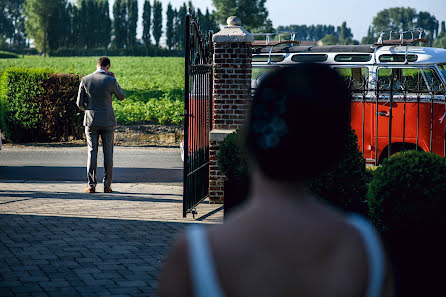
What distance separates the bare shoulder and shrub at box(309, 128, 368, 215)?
503 centimetres

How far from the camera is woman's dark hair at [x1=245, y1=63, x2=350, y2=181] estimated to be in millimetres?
1526

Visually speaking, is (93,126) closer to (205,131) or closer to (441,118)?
(205,131)

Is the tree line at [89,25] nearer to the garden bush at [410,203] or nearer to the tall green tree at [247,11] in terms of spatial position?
the tall green tree at [247,11]

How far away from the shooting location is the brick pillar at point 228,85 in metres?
Answer: 9.23

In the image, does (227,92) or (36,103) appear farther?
(36,103)

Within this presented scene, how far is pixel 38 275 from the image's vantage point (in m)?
5.85

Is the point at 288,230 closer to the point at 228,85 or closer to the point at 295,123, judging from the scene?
the point at 295,123

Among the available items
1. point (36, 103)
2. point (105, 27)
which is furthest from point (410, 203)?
point (105, 27)

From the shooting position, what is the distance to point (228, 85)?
30.5ft

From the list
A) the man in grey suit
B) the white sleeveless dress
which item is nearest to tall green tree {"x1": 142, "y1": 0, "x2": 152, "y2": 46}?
the man in grey suit

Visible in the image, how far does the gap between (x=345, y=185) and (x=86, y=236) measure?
2.82 meters

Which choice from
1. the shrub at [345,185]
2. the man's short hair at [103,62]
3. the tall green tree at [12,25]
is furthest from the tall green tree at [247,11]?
the shrub at [345,185]

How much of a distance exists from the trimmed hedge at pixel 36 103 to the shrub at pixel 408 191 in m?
12.3

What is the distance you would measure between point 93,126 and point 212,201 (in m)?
2.02
